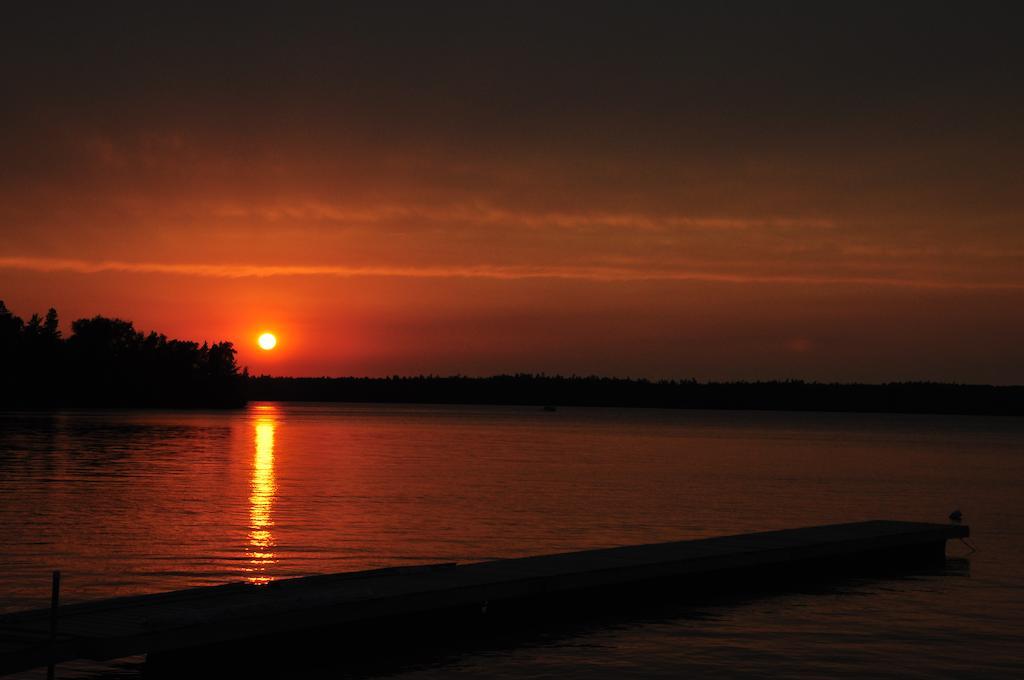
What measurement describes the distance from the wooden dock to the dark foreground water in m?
0.89

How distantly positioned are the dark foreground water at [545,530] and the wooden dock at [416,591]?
2.93 ft

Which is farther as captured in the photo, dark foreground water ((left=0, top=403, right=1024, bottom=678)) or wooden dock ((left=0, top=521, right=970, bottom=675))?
dark foreground water ((left=0, top=403, right=1024, bottom=678))

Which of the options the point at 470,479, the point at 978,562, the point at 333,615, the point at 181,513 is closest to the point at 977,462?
the point at 470,479

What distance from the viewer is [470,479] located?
190 ft

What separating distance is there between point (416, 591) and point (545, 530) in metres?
17.3

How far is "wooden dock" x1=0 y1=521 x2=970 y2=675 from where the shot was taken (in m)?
15.8

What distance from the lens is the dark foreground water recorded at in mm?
20047

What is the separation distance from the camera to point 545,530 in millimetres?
36844

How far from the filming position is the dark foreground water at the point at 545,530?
65.8 ft

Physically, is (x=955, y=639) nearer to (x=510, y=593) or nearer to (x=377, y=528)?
(x=510, y=593)

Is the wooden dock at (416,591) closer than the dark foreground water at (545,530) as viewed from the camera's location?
Yes

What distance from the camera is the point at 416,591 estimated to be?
19.8 meters

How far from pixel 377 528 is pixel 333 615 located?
1845cm

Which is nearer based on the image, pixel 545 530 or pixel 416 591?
pixel 416 591
